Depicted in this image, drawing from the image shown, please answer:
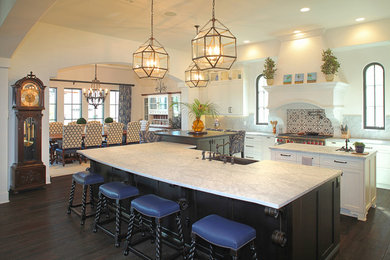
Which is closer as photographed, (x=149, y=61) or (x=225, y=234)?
(x=225, y=234)

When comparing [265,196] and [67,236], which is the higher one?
[265,196]

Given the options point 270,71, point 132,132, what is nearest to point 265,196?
point 270,71

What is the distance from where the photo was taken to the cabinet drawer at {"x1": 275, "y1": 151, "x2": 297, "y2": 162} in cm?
453

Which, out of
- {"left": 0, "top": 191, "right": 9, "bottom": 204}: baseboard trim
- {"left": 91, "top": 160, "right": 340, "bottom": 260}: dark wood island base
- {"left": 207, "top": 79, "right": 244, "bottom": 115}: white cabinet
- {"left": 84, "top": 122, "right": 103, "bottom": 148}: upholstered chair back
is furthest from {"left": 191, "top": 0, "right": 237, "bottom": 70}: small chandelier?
{"left": 84, "top": 122, "right": 103, "bottom": 148}: upholstered chair back

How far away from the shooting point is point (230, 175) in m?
2.74

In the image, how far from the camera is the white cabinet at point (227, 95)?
26.6ft

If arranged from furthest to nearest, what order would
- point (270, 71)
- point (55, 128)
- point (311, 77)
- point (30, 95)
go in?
point (55, 128) → point (270, 71) → point (311, 77) → point (30, 95)

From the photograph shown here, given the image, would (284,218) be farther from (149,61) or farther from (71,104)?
(71,104)

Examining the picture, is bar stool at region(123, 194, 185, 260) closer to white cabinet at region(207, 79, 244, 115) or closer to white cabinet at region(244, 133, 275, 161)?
white cabinet at region(244, 133, 275, 161)

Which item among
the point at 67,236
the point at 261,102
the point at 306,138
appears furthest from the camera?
the point at 261,102

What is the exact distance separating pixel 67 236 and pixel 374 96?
6520 mm

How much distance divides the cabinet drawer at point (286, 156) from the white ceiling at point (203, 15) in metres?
2.51

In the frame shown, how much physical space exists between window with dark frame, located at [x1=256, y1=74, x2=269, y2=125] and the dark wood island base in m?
5.19

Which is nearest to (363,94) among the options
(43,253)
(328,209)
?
(328,209)
